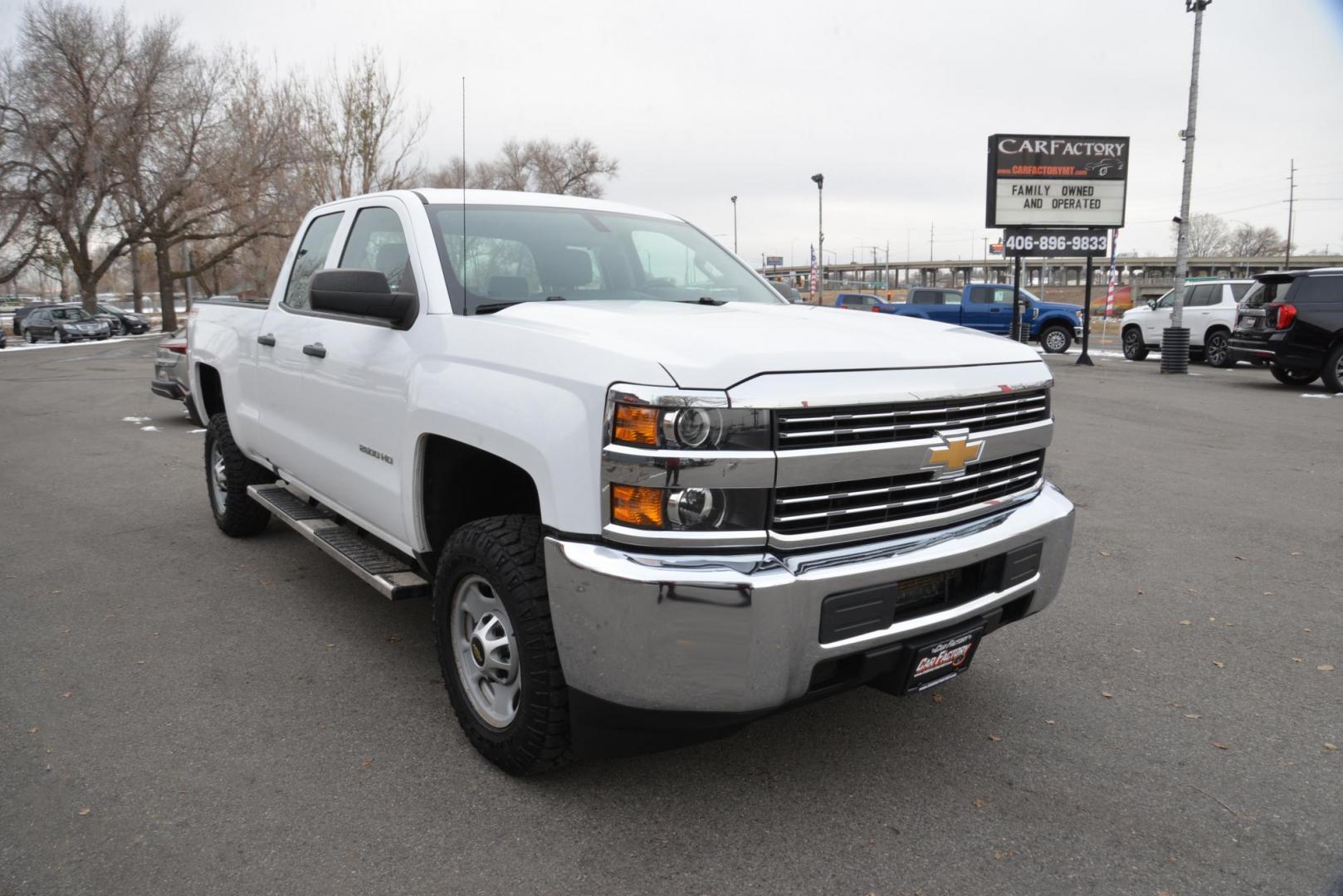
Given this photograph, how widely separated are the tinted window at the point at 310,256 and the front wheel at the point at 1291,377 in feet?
50.8

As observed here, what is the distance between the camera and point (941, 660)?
9.36 feet

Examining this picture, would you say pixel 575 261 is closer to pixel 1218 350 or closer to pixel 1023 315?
A: pixel 1218 350

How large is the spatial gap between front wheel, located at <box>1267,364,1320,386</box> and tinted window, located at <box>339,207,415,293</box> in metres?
15.6

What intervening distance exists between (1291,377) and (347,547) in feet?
55.5

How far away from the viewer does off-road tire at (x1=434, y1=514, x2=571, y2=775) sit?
8.91 feet

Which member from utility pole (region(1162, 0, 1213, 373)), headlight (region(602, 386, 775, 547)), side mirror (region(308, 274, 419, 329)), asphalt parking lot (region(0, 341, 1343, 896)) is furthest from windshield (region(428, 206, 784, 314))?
utility pole (region(1162, 0, 1213, 373))

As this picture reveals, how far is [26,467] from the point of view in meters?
8.52

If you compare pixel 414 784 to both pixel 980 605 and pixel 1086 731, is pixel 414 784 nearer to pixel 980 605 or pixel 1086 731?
pixel 980 605

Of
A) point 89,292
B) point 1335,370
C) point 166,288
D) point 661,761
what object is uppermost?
point 166,288

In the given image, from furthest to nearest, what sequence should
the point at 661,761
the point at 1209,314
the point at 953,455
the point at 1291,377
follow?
the point at 1209,314, the point at 1291,377, the point at 661,761, the point at 953,455

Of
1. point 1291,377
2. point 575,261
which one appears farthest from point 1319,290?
point 575,261

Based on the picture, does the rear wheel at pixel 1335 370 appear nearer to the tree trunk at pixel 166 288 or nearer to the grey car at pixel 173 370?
the grey car at pixel 173 370

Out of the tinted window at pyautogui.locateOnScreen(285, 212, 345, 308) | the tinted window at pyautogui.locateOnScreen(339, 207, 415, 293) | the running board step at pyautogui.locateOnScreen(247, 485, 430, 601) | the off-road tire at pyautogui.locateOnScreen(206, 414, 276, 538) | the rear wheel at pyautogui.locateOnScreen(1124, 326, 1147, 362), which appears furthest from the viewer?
the rear wheel at pyautogui.locateOnScreen(1124, 326, 1147, 362)

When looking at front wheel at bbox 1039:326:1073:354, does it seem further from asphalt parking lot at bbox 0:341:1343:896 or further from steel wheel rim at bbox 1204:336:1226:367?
asphalt parking lot at bbox 0:341:1343:896
